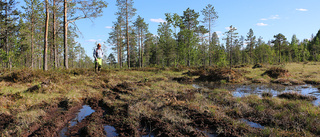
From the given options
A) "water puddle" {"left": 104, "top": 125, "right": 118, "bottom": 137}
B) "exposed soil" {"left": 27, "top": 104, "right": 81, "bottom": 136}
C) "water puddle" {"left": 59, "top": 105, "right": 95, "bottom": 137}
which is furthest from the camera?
"water puddle" {"left": 59, "top": 105, "right": 95, "bottom": 137}

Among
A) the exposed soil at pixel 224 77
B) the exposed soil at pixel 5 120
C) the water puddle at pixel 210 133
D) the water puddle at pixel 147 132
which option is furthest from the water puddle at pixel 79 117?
the exposed soil at pixel 224 77

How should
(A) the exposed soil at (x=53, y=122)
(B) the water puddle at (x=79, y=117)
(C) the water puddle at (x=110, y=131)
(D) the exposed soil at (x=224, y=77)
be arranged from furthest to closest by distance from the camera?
(D) the exposed soil at (x=224, y=77) → (B) the water puddle at (x=79, y=117) → (C) the water puddle at (x=110, y=131) → (A) the exposed soil at (x=53, y=122)

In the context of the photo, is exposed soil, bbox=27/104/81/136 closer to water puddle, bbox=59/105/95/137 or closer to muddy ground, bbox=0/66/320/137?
muddy ground, bbox=0/66/320/137

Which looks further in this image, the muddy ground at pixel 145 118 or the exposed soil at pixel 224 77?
the exposed soil at pixel 224 77

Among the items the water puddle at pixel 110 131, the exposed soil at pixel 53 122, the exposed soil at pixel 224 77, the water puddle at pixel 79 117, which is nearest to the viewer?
the exposed soil at pixel 53 122

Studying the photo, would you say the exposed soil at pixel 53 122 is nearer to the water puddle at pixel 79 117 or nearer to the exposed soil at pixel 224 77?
the water puddle at pixel 79 117

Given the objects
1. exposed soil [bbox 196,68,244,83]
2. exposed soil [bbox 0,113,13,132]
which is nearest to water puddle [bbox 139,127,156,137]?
exposed soil [bbox 0,113,13,132]

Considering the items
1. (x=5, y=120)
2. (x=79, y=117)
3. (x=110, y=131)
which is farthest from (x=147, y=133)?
(x=5, y=120)

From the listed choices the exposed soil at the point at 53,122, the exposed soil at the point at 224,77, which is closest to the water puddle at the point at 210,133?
the exposed soil at the point at 53,122

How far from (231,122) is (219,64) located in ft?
63.6

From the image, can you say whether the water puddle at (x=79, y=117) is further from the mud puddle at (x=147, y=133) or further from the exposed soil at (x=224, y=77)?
the exposed soil at (x=224, y=77)

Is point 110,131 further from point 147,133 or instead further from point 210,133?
point 210,133

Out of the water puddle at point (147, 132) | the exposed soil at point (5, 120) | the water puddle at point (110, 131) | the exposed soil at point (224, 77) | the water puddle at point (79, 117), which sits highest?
the exposed soil at point (224, 77)

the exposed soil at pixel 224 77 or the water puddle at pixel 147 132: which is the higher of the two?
the exposed soil at pixel 224 77
